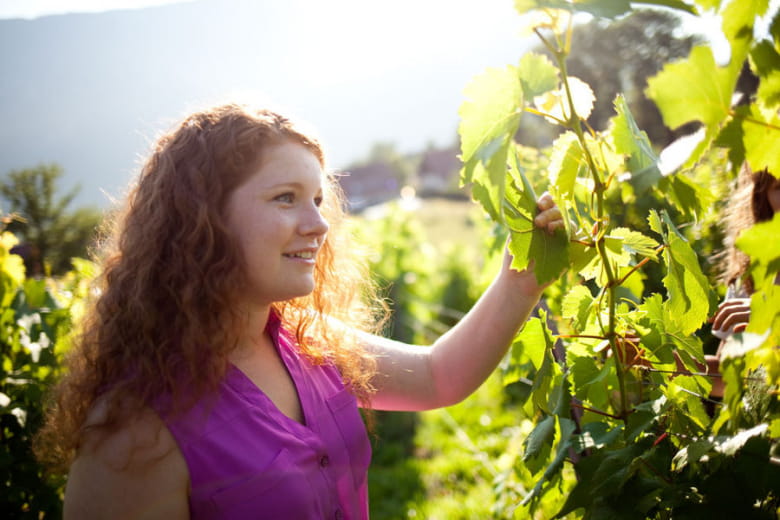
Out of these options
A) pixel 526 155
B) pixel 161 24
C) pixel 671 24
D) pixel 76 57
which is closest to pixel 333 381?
pixel 526 155

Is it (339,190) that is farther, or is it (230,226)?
(339,190)

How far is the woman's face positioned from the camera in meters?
1.36

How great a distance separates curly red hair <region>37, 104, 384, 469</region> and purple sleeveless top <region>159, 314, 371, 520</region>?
7cm

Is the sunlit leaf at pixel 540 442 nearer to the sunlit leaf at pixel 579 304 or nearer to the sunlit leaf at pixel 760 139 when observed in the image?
the sunlit leaf at pixel 579 304

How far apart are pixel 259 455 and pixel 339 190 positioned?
3.59 feet

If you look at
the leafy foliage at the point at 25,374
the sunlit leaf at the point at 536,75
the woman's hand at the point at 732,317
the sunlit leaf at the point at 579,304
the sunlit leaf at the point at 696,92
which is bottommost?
the leafy foliage at the point at 25,374

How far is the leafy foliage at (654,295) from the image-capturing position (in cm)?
62

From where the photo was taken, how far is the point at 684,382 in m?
1.02

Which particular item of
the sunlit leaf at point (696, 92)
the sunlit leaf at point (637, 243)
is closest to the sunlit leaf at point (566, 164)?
the sunlit leaf at point (637, 243)

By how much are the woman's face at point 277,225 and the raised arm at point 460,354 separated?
42cm

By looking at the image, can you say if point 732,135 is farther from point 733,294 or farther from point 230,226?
point 733,294

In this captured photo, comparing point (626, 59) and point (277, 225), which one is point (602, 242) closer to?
point (277, 225)

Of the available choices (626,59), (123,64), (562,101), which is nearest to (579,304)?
(562,101)

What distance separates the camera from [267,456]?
4.14 ft
